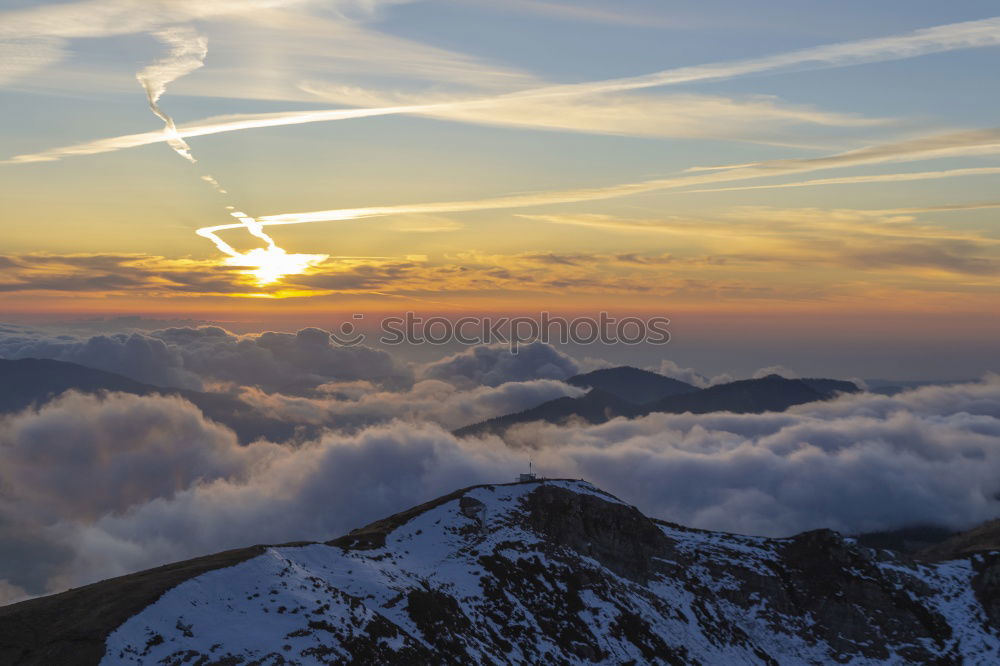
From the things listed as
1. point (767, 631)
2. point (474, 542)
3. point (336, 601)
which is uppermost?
point (336, 601)

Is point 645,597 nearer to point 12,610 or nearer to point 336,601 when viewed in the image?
point 336,601

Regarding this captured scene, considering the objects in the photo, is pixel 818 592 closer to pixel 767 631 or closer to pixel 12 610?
pixel 767 631

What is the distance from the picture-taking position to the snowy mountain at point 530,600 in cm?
7712

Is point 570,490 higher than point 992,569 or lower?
higher

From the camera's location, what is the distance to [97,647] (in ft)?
231

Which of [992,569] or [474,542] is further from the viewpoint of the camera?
[992,569]

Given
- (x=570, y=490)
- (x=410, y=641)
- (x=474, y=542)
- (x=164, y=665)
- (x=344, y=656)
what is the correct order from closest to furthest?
(x=164, y=665) < (x=344, y=656) < (x=410, y=641) < (x=474, y=542) < (x=570, y=490)

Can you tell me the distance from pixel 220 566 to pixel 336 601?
14.8 m

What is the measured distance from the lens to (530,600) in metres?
114

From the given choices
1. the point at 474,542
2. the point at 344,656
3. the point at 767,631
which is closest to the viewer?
the point at 344,656

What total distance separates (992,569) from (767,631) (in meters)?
54.8

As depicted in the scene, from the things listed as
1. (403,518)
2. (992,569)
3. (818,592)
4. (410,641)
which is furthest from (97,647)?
(992,569)

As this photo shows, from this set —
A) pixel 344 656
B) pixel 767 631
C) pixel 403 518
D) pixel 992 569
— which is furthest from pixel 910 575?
pixel 344 656

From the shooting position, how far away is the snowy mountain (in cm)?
7712
